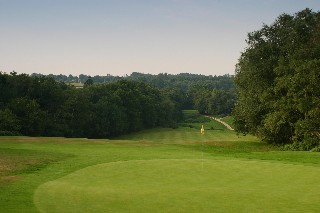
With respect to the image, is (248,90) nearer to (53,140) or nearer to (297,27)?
(297,27)

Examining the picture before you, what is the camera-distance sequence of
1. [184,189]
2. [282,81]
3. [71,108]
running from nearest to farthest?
[184,189] → [282,81] → [71,108]

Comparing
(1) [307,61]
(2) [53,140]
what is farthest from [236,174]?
(1) [307,61]

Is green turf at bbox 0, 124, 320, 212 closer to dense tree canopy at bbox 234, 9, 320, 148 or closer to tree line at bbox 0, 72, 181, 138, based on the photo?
dense tree canopy at bbox 234, 9, 320, 148

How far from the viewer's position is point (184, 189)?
13.2 m

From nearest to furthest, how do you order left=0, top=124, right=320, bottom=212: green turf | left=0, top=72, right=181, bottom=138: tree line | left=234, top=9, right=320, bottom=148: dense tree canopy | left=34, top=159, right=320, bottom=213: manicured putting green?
left=34, top=159, right=320, bottom=213: manicured putting green → left=0, top=124, right=320, bottom=212: green turf → left=234, top=9, right=320, bottom=148: dense tree canopy → left=0, top=72, right=181, bottom=138: tree line

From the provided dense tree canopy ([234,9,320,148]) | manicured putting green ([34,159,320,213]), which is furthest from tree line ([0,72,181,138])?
manicured putting green ([34,159,320,213])

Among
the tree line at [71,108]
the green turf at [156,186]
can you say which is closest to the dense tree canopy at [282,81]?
the green turf at [156,186]

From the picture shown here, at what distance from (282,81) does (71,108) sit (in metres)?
57.9

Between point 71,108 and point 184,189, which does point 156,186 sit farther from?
point 71,108

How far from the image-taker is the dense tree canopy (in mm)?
35812

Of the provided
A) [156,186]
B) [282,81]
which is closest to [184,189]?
[156,186]

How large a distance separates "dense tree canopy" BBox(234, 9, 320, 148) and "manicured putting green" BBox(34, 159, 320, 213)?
1981cm

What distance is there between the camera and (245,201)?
1148 cm

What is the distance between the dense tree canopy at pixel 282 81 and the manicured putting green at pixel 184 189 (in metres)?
19.8
